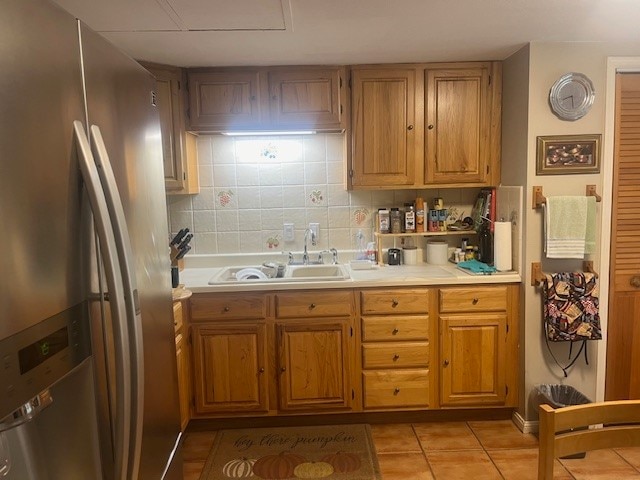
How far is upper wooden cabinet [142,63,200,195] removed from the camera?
8.57 ft

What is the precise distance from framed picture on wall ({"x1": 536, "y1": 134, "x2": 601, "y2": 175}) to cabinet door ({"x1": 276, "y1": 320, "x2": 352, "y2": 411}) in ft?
4.59

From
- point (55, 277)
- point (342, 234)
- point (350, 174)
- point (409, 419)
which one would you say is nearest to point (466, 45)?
point (350, 174)

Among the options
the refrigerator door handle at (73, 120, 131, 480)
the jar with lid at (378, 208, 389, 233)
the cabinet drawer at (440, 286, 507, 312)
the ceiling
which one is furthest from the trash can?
the refrigerator door handle at (73, 120, 131, 480)

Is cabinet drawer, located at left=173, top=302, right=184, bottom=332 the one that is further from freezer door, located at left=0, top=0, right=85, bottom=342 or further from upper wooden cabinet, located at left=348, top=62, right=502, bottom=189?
freezer door, located at left=0, top=0, right=85, bottom=342

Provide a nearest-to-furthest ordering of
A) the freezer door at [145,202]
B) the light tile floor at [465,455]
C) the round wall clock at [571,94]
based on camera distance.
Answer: the freezer door at [145,202]
the light tile floor at [465,455]
the round wall clock at [571,94]

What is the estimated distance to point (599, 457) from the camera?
2.38 meters

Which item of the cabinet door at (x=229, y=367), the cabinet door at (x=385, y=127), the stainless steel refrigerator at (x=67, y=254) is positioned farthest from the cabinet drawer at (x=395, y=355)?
the stainless steel refrigerator at (x=67, y=254)

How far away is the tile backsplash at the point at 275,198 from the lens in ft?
9.96

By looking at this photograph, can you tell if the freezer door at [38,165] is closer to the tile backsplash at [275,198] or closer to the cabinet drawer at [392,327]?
the cabinet drawer at [392,327]

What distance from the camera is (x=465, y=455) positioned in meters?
2.41

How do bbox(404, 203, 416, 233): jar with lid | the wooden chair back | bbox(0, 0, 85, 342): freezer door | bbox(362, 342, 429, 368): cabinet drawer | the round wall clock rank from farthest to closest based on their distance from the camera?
bbox(404, 203, 416, 233): jar with lid
bbox(362, 342, 429, 368): cabinet drawer
the round wall clock
the wooden chair back
bbox(0, 0, 85, 342): freezer door

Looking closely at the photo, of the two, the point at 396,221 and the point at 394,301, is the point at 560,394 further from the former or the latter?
the point at 396,221

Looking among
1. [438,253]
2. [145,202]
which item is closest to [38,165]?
[145,202]

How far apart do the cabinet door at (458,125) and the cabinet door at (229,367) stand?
1.44 meters
